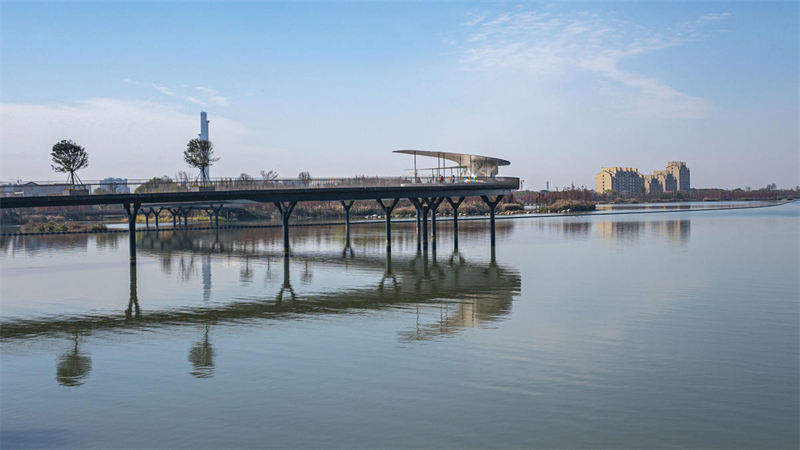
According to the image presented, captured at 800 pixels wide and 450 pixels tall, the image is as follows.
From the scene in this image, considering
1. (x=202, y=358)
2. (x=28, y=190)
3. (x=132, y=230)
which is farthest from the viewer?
(x=132, y=230)

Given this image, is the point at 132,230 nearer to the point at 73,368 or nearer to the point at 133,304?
the point at 133,304

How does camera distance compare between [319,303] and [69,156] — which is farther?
[69,156]

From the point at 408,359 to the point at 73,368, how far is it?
9045mm

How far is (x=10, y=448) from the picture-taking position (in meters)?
11.3

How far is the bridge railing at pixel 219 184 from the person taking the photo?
137ft

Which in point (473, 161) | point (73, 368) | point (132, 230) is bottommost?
point (73, 368)

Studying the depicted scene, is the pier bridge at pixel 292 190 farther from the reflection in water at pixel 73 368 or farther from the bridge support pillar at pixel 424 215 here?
the reflection in water at pixel 73 368

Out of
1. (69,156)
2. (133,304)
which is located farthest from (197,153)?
(133,304)

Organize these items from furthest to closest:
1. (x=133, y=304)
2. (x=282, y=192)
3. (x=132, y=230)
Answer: (x=282, y=192), (x=132, y=230), (x=133, y=304)

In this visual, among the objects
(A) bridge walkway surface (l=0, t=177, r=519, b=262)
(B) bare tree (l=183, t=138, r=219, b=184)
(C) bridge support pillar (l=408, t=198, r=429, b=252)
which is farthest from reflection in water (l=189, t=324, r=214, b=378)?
(B) bare tree (l=183, t=138, r=219, b=184)

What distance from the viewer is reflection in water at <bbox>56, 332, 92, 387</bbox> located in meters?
15.4

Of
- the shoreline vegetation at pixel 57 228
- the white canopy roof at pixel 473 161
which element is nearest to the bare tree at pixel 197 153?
the shoreline vegetation at pixel 57 228

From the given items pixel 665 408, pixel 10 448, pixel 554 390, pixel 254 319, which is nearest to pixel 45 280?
pixel 254 319

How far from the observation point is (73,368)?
54.4ft
